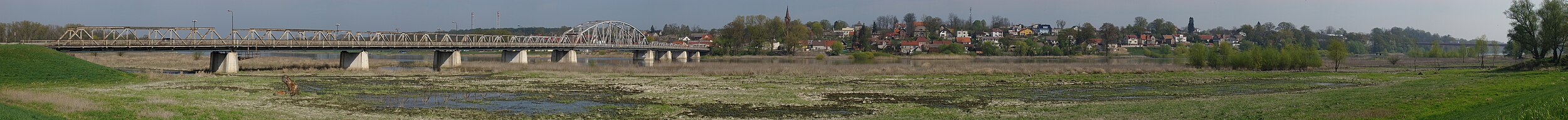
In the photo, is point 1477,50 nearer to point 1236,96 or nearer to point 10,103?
point 1236,96

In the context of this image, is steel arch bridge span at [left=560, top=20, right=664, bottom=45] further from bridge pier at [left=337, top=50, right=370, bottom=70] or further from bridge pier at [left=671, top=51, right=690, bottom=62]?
bridge pier at [left=337, top=50, right=370, bottom=70]

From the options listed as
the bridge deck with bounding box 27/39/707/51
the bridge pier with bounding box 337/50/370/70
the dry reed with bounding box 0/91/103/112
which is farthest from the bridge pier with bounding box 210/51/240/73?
the dry reed with bounding box 0/91/103/112

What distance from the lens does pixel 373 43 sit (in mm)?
A: 77750

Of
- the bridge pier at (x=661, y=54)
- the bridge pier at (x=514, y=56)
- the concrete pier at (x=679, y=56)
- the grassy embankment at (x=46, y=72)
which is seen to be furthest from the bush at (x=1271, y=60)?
the concrete pier at (x=679, y=56)

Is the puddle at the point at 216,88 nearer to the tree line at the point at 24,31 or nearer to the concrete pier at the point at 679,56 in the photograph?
the tree line at the point at 24,31

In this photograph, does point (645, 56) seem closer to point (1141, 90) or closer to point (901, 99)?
point (1141, 90)

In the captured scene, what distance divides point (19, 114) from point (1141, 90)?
111ft

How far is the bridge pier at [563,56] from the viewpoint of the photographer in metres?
115

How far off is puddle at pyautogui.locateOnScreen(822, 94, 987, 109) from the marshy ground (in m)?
0.08

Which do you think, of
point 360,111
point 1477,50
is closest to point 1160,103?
point 360,111

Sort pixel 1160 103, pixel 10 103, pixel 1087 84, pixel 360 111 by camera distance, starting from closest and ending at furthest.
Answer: pixel 10 103 < pixel 360 111 < pixel 1160 103 < pixel 1087 84

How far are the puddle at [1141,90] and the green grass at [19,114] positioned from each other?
949 inches

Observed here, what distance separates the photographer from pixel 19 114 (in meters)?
21.0

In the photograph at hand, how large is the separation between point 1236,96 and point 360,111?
2509cm
